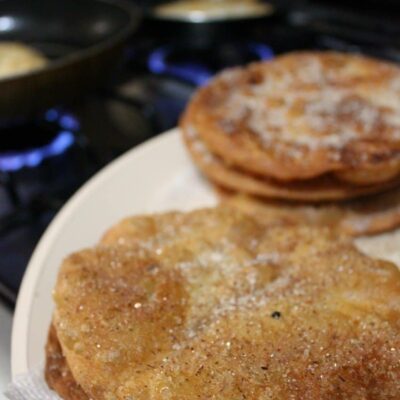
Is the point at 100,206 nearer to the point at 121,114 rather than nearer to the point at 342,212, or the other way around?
the point at 342,212

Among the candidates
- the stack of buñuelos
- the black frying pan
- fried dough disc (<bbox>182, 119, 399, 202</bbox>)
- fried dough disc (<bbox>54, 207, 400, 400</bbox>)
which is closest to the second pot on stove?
the black frying pan

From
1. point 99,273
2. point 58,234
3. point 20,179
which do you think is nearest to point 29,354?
point 99,273

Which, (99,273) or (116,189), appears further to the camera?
(116,189)

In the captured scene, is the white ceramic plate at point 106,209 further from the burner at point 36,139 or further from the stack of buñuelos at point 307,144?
the burner at point 36,139

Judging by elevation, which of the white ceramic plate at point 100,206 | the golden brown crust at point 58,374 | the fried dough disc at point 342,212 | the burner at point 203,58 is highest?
the golden brown crust at point 58,374

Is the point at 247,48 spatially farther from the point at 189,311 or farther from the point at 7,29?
the point at 189,311

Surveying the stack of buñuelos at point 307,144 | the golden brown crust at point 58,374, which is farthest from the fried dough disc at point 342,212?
the golden brown crust at point 58,374

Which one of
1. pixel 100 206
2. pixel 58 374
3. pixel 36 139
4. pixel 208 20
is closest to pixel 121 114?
pixel 36 139

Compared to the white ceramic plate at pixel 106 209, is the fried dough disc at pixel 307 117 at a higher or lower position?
higher
